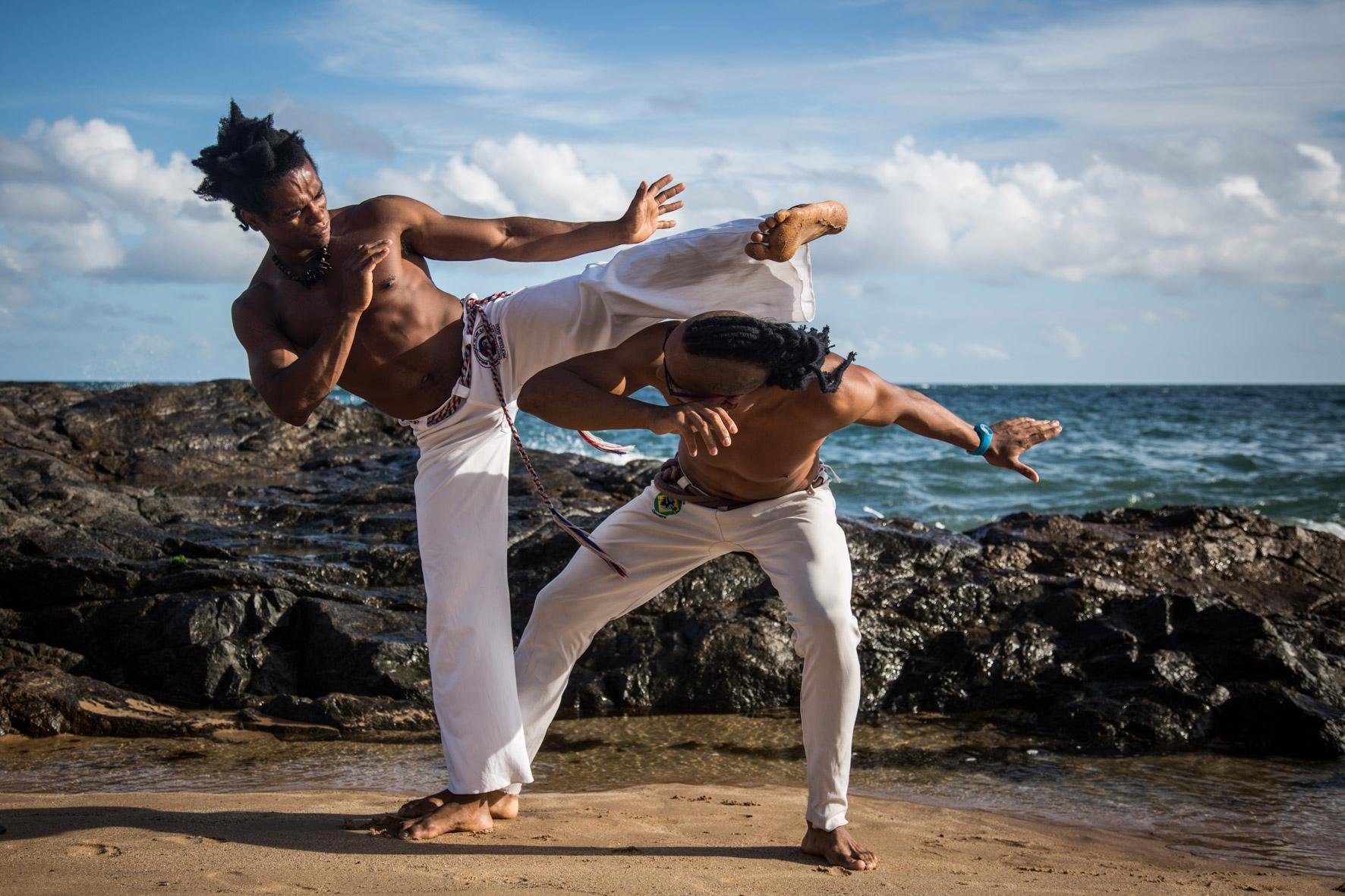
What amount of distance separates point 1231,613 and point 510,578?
3.96 metres

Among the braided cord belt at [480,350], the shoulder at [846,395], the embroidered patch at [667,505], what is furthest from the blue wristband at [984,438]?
the braided cord belt at [480,350]

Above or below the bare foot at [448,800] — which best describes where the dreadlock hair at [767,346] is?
above

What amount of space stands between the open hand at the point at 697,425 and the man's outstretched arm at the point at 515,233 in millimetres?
986

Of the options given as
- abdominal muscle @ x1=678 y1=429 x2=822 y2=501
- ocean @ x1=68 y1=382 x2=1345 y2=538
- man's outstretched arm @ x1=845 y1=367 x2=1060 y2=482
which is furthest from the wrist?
ocean @ x1=68 y1=382 x2=1345 y2=538

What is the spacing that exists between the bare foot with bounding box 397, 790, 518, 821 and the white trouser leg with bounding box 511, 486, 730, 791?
0.19 meters

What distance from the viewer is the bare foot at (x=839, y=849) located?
3.75m

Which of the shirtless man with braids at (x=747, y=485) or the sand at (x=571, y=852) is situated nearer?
the sand at (x=571, y=852)

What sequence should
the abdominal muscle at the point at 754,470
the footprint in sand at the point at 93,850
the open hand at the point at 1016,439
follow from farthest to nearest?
the open hand at the point at 1016,439
the abdominal muscle at the point at 754,470
the footprint in sand at the point at 93,850

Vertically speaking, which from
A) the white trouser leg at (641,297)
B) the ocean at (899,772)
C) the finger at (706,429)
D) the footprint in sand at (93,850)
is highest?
the white trouser leg at (641,297)

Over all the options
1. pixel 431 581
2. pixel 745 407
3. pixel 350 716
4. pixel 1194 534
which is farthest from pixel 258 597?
pixel 1194 534

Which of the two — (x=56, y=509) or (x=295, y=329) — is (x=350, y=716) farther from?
(x=56, y=509)

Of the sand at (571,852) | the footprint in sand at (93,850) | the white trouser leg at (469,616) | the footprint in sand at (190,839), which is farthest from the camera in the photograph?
the white trouser leg at (469,616)

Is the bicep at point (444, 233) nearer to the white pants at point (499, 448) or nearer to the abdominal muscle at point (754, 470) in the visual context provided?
the white pants at point (499, 448)

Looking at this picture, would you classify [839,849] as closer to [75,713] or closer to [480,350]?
[480,350]
